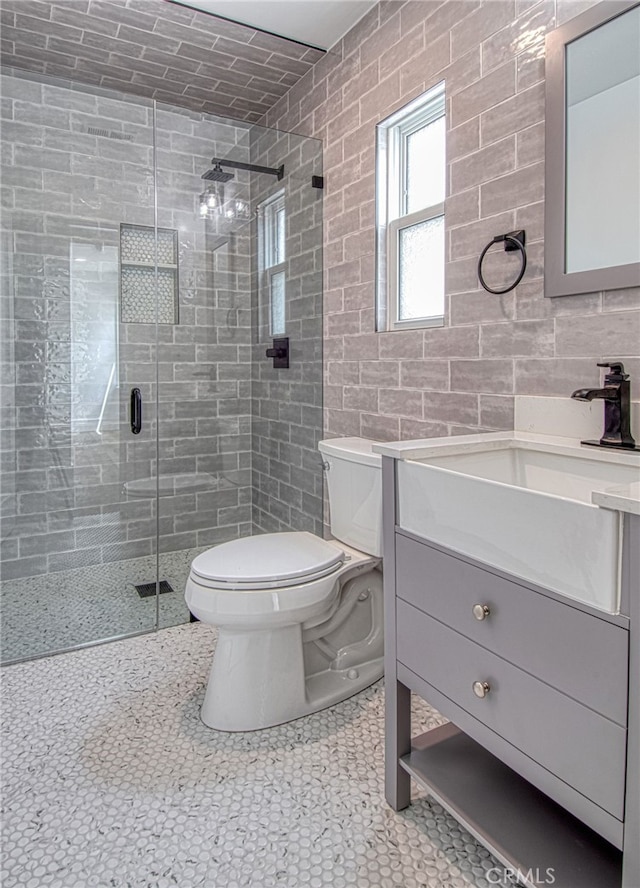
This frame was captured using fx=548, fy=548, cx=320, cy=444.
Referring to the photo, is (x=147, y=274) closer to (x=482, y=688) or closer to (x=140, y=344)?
(x=140, y=344)

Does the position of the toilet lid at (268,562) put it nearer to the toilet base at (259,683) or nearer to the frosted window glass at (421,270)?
the toilet base at (259,683)

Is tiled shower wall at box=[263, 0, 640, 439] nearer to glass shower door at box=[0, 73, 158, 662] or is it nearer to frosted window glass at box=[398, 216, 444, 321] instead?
Answer: frosted window glass at box=[398, 216, 444, 321]

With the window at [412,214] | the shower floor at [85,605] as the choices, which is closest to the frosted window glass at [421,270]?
the window at [412,214]

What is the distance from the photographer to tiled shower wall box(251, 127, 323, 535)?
2.61 m

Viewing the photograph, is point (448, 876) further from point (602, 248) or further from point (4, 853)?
point (602, 248)

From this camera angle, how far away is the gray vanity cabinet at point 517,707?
846 mm

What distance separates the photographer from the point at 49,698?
186 cm

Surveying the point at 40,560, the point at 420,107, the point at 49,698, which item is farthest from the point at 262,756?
the point at 420,107

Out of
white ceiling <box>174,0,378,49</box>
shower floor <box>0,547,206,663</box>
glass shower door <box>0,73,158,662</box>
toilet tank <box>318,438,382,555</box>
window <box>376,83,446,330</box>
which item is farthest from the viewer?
glass shower door <box>0,73,158,662</box>

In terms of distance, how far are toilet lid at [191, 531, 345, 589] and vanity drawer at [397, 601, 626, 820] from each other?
17.9 inches

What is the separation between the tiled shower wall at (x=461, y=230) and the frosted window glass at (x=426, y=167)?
0.14 meters

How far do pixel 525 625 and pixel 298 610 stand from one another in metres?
0.82

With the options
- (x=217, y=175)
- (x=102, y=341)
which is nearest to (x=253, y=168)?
(x=217, y=175)

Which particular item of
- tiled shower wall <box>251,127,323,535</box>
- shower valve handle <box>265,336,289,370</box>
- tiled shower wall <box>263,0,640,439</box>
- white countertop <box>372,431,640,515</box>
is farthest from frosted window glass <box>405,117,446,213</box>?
white countertop <box>372,431,640,515</box>
